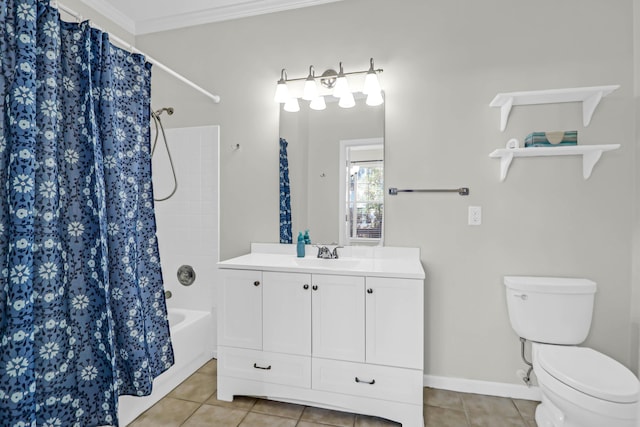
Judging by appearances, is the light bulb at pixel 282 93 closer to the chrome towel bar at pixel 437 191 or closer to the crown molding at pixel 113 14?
the chrome towel bar at pixel 437 191

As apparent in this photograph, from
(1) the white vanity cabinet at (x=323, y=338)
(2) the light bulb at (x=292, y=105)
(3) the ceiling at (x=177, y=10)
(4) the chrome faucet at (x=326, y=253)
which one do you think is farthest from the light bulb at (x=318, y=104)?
(1) the white vanity cabinet at (x=323, y=338)

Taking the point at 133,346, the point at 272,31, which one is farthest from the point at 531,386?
the point at 272,31

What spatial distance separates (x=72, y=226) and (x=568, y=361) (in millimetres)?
2294

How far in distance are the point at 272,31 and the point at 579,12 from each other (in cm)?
194

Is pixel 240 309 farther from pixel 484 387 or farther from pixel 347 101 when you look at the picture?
pixel 484 387

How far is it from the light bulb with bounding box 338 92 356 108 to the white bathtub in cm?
179

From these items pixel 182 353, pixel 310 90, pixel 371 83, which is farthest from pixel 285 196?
pixel 182 353

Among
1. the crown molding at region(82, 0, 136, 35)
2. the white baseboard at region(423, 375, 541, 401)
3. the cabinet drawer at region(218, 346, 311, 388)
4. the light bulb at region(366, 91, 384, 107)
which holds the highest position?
the crown molding at region(82, 0, 136, 35)

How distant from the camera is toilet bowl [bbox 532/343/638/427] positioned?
133 centimetres

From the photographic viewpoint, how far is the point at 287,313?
192 centimetres

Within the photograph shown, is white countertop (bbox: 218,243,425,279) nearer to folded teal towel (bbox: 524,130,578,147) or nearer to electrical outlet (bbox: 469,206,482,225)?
electrical outlet (bbox: 469,206,482,225)

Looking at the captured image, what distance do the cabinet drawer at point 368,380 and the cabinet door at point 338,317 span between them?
0.19ft

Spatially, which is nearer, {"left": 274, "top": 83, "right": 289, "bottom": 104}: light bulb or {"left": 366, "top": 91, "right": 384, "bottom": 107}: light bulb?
{"left": 366, "top": 91, "right": 384, "bottom": 107}: light bulb

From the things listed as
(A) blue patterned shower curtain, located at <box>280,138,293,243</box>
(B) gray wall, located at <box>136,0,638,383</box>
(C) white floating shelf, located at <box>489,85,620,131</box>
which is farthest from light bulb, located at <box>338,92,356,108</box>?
(C) white floating shelf, located at <box>489,85,620,131</box>
